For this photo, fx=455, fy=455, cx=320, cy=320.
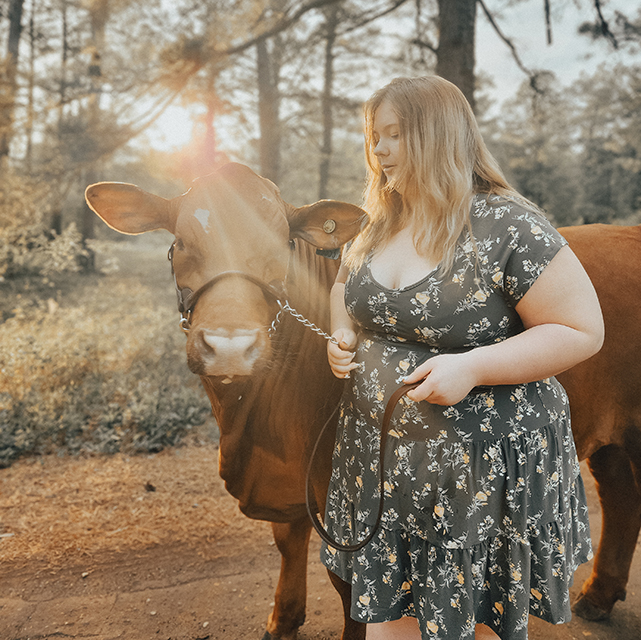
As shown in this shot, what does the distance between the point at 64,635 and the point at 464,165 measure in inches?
125

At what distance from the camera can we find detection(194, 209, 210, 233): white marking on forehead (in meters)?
1.73

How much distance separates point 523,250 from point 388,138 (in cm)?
61

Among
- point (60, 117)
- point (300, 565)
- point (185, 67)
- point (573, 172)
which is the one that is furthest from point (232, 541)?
point (573, 172)

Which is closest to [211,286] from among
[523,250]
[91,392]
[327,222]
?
[327,222]

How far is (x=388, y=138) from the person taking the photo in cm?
159

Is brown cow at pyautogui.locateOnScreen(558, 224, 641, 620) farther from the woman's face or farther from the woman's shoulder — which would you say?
the woman's face

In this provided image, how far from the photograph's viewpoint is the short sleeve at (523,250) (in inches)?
52.4

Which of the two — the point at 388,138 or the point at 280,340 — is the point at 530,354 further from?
→ the point at 280,340

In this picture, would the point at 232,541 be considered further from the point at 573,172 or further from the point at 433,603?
the point at 573,172

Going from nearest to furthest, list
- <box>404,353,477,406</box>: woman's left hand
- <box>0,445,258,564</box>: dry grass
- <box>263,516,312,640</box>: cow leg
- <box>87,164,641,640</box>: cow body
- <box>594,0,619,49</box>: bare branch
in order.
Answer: <box>404,353,477,406</box>: woman's left hand
<box>87,164,641,640</box>: cow body
<box>263,516,312,640</box>: cow leg
<box>0,445,258,564</box>: dry grass
<box>594,0,619,49</box>: bare branch

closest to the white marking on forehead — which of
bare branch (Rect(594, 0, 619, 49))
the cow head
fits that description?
the cow head

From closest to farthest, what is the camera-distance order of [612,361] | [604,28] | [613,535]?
[612,361]
[613,535]
[604,28]

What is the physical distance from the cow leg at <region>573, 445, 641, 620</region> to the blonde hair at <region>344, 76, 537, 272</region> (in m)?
2.12

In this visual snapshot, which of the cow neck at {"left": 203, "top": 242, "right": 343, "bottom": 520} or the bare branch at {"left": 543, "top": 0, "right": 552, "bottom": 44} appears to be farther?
the bare branch at {"left": 543, "top": 0, "right": 552, "bottom": 44}
